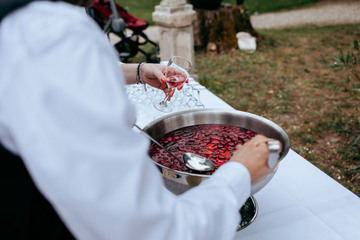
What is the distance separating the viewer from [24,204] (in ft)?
2.36

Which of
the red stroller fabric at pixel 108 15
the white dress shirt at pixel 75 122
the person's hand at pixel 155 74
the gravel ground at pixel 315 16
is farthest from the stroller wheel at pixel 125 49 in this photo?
the white dress shirt at pixel 75 122

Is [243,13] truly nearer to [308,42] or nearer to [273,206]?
[308,42]

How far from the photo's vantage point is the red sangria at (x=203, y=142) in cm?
115

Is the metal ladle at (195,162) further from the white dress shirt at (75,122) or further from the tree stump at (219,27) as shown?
the tree stump at (219,27)

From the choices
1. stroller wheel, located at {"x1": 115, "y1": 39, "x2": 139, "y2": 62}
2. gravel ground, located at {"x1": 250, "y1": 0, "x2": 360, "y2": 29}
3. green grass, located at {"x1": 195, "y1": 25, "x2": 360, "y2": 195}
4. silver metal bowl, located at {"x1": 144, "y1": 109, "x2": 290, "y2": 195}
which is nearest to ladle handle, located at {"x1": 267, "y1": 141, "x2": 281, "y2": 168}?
silver metal bowl, located at {"x1": 144, "y1": 109, "x2": 290, "y2": 195}

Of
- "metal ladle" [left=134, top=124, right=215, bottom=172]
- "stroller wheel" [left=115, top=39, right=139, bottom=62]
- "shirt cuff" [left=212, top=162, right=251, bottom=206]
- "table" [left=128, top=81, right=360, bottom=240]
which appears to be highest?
"shirt cuff" [left=212, top=162, right=251, bottom=206]

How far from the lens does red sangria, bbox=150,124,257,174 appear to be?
1.15 m

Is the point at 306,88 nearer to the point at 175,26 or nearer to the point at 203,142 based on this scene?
the point at 175,26

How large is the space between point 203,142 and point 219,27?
18.8ft

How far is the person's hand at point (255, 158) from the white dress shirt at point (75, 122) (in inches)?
11.8

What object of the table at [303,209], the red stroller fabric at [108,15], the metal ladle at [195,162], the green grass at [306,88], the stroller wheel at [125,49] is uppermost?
the metal ladle at [195,162]

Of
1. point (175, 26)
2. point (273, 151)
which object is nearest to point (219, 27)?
point (175, 26)

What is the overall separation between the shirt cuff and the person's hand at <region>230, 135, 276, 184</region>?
0.09 ft

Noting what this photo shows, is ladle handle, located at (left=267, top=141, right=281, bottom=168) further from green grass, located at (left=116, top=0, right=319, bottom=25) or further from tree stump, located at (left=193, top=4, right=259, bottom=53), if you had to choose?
green grass, located at (left=116, top=0, right=319, bottom=25)
